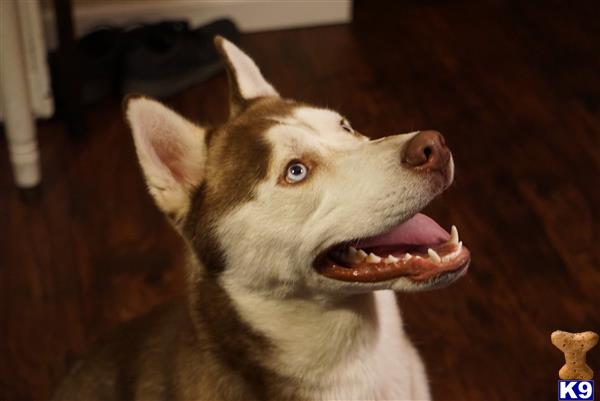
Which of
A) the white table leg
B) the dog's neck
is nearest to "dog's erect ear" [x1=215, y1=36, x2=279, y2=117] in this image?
the dog's neck

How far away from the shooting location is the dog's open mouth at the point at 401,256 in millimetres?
1522

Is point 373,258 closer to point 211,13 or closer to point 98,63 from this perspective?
point 98,63

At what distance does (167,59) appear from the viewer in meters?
3.50

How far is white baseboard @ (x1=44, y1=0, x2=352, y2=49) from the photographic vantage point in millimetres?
3701

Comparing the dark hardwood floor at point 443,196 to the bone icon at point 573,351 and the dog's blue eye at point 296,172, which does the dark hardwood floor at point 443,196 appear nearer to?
the bone icon at point 573,351

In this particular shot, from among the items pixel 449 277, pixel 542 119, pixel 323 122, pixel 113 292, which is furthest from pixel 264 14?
pixel 449 277

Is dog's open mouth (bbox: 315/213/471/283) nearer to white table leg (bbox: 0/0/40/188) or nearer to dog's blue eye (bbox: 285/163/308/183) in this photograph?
dog's blue eye (bbox: 285/163/308/183)

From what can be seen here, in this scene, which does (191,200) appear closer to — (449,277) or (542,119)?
(449,277)

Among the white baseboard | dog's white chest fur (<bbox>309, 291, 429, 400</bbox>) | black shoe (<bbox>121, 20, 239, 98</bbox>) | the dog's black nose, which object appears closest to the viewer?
the dog's black nose

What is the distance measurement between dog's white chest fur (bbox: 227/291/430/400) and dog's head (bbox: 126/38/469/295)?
6 cm

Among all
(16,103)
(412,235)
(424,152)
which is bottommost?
(16,103)

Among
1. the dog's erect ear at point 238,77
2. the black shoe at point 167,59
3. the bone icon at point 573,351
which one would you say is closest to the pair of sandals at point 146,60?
the black shoe at point 167,59

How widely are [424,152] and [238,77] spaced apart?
20.8 inches

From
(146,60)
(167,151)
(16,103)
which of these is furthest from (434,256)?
(146,60)
